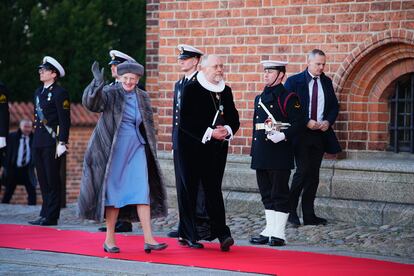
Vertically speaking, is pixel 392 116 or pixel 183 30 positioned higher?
pixel 183 30

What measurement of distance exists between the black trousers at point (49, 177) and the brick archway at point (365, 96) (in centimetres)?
320

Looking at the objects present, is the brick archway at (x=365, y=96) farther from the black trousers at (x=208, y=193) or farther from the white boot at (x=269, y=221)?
the black trousers at (x=208, y=193)

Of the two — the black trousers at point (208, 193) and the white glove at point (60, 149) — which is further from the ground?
the white glove at point (60, 149)

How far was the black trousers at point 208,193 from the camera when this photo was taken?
12.1 metres

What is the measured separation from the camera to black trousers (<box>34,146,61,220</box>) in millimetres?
14898

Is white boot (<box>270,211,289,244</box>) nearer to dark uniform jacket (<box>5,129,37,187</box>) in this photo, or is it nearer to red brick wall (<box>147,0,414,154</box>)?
red brick wall (<box>147,0,414,154</box>)

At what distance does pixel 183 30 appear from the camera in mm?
15867

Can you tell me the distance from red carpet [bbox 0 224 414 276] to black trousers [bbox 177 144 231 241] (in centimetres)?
22

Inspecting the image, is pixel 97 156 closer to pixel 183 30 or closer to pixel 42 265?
pixel 42 265

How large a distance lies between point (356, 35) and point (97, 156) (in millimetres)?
3839

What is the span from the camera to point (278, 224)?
12586 millimetres

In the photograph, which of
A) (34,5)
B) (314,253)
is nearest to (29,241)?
(314,253)

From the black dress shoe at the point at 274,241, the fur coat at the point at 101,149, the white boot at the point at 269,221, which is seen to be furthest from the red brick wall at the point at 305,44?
the fur coat at the point at 101,149

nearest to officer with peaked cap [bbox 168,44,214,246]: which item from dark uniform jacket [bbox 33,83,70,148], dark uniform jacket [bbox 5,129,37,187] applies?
dark uniform jacket [bbox 33,83,70,148]
